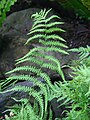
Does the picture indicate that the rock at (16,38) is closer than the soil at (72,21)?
Yes

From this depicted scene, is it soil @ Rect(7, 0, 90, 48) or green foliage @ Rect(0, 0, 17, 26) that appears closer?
green foliage @ Rect(0, 0, 17, 26)

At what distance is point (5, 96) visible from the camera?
2551 mm

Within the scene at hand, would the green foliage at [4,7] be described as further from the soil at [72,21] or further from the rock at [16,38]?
the soil at [72,21]

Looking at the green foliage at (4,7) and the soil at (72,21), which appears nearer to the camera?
the green foliage at (4,7)

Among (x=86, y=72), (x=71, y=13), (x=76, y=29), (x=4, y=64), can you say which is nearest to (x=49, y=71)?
(x=4, y=64)

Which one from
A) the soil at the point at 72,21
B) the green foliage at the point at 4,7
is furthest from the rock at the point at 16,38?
the green foliage at the point at 4,7

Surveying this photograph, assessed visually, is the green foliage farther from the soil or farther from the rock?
the soil

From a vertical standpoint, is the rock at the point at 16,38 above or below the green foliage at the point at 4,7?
below

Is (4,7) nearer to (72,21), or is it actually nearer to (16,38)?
(16,38)

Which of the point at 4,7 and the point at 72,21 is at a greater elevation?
the point at 4,7

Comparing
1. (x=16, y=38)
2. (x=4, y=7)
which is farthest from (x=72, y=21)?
(x=4, y=7)

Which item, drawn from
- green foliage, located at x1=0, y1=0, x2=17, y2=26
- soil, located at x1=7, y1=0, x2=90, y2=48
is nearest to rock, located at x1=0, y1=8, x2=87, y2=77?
soil, located at x1=7, y1=0, x2=90, y2=48

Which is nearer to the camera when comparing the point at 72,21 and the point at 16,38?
the point at 16,38

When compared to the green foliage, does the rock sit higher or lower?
lower
